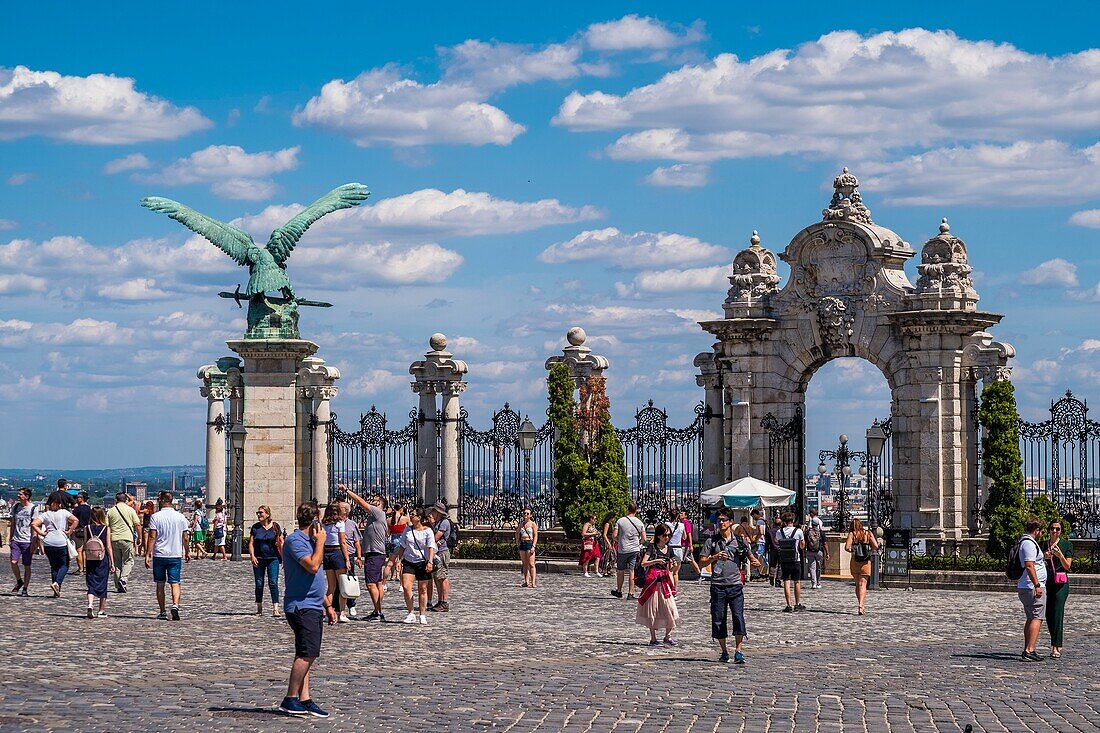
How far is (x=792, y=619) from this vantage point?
80.4 feet

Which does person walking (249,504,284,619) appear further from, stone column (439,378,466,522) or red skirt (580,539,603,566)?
stone column (439,378,466,522)

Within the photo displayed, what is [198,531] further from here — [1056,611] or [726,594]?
[1056,611]

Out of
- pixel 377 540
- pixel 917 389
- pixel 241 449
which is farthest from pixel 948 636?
pixel 241 449

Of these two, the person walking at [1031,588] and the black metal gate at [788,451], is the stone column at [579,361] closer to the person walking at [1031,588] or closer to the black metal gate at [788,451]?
the black metal gate at [788,451]

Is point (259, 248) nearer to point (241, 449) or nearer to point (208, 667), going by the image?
point (241, 449)

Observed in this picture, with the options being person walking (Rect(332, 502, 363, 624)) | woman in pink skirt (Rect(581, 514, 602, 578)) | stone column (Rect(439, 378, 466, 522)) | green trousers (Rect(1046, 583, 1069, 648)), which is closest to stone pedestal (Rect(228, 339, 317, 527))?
stone column (Rect(439, 378, 466, 522))

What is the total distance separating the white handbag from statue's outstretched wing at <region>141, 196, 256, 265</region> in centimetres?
1609

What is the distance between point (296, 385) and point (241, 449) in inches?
83.7

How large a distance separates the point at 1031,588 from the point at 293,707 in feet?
27.3

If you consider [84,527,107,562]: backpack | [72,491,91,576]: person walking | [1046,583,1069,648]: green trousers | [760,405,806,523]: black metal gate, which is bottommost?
[1046,583,1069,648]: green trousers

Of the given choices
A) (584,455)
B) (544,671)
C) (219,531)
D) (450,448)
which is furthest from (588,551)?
(544,671)

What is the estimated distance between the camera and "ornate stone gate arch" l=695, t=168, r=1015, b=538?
113 ft

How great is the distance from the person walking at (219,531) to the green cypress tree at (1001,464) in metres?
15.3

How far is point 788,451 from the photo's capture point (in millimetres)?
36969
